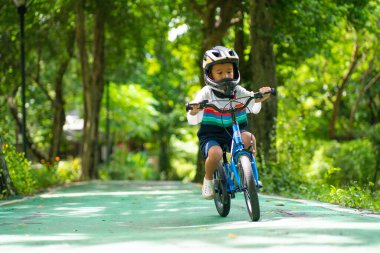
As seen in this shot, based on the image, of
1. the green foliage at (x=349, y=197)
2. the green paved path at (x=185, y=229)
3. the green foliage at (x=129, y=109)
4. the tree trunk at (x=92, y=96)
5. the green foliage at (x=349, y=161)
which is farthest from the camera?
the green foliage at (x=129, y=109)

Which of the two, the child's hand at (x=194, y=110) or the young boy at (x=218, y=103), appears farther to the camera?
the young boy at (x=218, y=103)

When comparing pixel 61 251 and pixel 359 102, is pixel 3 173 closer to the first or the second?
pixel 61 251

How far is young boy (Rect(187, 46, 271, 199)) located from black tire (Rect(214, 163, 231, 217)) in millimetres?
108

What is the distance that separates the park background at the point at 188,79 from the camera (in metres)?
16.7

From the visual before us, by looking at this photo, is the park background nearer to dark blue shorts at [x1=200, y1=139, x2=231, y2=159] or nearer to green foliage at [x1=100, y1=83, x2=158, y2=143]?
green foliage at [x1=100, y1=83, x2=158, y2=143]

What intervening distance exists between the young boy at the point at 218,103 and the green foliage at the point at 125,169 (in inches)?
1084

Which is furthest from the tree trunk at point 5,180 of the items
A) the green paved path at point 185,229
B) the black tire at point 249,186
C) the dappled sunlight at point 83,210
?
the black tire at point 249,186

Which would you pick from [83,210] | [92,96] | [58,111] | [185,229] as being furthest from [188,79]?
[185,229]

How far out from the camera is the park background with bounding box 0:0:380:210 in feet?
54.7

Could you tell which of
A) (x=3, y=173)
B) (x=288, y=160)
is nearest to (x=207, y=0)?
(x=288, y=160)

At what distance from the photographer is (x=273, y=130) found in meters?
17.0

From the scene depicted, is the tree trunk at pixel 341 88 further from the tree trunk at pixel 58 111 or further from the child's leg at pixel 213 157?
the child's leg at pixel 213 157

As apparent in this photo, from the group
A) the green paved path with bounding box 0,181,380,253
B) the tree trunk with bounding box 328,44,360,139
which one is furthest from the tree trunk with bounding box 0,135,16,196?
the tree trunk with bounding box 328,44,360,139

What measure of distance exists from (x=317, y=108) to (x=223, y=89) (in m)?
30.5
